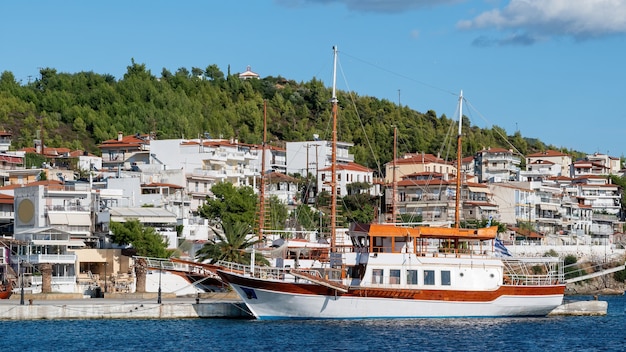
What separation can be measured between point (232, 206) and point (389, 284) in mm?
39202

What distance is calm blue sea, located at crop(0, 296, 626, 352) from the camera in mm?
41969

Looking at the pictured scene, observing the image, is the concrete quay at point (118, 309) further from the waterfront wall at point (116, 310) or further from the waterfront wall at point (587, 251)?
the waterfront wall at point (587, 251)

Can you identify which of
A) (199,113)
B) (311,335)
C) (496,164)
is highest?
(199,113)

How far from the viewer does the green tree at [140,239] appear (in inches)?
2704

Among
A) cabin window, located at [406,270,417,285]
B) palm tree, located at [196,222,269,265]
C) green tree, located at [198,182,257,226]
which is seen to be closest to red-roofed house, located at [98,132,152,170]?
green tree, located at [198,182,257,226]

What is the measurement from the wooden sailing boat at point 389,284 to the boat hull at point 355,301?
4 centimetres

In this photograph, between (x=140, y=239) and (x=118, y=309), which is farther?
(x=140, y=239)

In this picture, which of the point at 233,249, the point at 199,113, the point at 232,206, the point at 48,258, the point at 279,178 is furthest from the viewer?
the point at 199,113

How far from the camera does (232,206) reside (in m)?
87.8

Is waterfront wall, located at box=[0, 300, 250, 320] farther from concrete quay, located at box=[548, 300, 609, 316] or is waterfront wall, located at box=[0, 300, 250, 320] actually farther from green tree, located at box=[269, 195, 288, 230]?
green tree, located at box=[269, 195, 288, 230]

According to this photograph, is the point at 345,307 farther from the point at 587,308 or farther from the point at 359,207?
the point at 359,207

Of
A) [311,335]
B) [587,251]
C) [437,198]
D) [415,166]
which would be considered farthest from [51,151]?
[311,335]

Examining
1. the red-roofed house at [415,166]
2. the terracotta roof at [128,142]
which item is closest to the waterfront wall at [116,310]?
the terracotta roof at [128,142]

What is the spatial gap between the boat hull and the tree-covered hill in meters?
71.0
